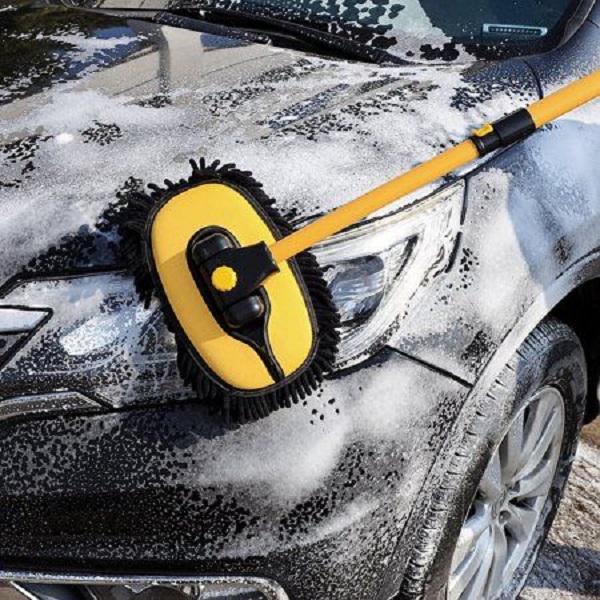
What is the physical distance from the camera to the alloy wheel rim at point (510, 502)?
2.08m

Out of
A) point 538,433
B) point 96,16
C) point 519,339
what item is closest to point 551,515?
point 538,433

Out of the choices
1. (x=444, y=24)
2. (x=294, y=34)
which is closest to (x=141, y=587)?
(x=294, y=34)

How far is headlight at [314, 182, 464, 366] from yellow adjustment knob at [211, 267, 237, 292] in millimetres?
214

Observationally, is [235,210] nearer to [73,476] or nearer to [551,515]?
[73,476]

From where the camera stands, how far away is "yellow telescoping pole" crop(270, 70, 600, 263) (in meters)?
1.62

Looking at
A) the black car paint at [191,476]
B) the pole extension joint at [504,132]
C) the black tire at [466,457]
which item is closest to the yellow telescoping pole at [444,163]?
the pole extension joint at [504,132]

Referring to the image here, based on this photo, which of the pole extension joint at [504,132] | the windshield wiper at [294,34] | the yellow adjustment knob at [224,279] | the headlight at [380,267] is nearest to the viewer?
the yellow adjustment knob at [224,279]

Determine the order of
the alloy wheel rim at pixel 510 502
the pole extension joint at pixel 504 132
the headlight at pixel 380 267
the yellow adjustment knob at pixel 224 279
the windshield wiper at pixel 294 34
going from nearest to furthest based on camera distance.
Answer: the yellow adjustment knob at pixel 224 279 → the headlight at pixel 380 267 → the pole extension joint at pixel 504 132 → the alloy wheel rim at pixel 510 502 → the windshield wiper at pixel 294 34

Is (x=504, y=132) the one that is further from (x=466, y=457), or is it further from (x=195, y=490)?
(x=195, y=490)

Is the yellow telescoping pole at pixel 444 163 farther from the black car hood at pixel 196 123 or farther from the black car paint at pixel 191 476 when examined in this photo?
Result: the black car paint at pixel 191 476

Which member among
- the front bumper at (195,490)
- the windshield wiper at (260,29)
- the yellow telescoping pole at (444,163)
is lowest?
the front bumper at (195,490)

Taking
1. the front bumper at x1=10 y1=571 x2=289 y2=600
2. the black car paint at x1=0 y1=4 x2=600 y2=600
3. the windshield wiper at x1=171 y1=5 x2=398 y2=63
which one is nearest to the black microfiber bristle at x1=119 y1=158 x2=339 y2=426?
the black car paint at x1=0 y1=4 x2=600 y2=600

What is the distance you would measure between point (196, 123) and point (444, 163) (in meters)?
0.49

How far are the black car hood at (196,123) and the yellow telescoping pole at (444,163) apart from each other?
0.29 feet
